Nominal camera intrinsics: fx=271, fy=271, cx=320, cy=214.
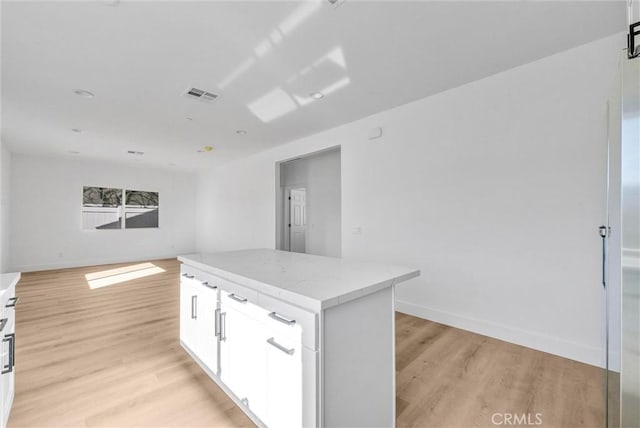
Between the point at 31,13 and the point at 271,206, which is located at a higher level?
the point at 31,13

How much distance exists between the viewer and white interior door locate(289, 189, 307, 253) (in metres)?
6.53

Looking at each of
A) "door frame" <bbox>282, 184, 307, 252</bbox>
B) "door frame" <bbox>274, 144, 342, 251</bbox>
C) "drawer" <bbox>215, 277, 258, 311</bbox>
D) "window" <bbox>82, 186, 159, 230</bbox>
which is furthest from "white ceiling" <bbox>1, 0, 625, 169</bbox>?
"window" <bbox>82, 186, 159, 230</bbox>

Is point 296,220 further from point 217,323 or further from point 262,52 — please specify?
point 217,323

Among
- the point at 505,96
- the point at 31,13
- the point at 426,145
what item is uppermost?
the point at 31,13

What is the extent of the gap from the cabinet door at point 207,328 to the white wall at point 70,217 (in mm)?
6979

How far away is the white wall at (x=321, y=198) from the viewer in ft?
19.0

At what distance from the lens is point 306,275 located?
1531 millimetres

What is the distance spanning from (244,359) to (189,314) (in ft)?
3.07

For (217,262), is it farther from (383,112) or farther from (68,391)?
(383,112)

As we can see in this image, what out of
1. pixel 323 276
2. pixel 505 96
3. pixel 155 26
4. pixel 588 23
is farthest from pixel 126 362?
pixel 588 23

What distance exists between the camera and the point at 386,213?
Answer: 3.71m

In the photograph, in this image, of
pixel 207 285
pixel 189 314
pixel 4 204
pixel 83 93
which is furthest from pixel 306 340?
pixel 4 204

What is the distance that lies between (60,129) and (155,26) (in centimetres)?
381

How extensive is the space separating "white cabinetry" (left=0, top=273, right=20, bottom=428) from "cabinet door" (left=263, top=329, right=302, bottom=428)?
1304 millimetres
